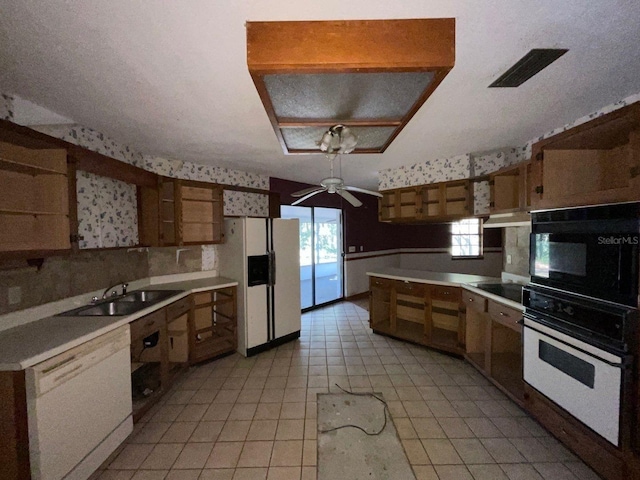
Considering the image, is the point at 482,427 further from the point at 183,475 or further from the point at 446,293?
the point at 183,475

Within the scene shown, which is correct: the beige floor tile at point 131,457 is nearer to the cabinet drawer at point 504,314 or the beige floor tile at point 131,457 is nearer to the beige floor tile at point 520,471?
the beige floor tile at point 520,471

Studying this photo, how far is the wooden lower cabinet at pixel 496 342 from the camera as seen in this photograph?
7.41 feet

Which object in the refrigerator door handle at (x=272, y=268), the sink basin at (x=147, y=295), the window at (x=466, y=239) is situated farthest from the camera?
the window at (x=466, y=239)

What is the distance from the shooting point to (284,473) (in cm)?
161

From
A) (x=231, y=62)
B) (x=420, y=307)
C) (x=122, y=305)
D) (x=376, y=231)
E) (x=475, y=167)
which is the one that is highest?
(x=231, y=62)

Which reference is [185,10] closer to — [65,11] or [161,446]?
[65,11]

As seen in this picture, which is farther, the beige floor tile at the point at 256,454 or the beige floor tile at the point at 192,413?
the beige floor tile at the point at 192,413

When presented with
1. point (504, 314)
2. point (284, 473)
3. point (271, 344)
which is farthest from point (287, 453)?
point (504, 314)

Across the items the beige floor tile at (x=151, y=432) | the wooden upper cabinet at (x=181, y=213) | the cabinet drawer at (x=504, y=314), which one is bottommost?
the beige floor tile at (x=151, y=432)

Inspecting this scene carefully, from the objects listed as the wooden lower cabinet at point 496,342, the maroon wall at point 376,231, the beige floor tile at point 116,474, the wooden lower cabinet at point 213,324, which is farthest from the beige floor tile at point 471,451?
the maroon wall at point 376,231

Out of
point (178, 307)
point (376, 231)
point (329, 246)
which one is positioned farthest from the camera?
point (376, 231)

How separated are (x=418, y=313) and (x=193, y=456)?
291cm

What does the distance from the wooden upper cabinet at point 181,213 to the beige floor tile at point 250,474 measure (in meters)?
2.37

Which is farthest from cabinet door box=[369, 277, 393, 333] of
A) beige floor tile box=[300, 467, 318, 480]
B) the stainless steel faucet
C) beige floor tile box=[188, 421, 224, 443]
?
the stainless steel faucet
